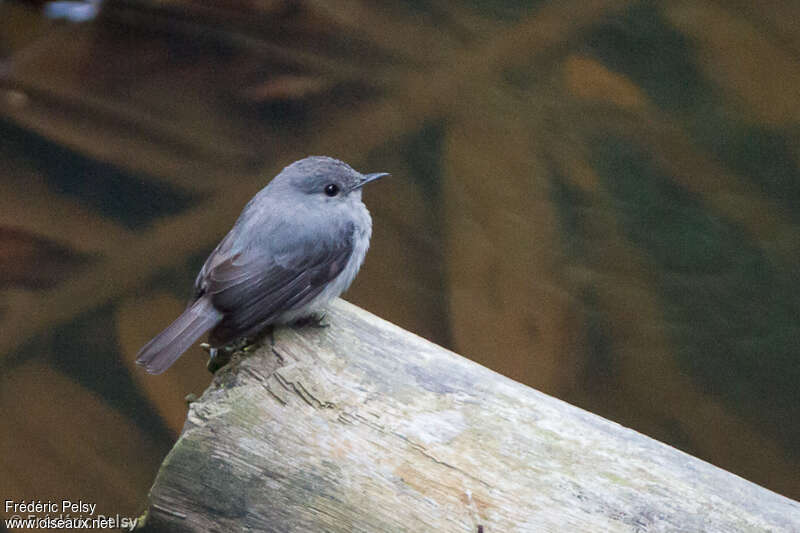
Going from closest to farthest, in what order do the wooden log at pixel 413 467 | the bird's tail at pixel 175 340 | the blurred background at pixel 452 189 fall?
the wooden log at pixel 413 467 → the bird's tail at pixel 175 340 → the blurred background at pixel 452 189

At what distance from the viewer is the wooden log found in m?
1.84

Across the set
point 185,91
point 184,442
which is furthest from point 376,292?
point 184,442

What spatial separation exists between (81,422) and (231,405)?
185 centimetres

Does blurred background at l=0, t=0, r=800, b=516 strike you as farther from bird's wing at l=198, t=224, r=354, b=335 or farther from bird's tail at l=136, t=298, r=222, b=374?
bird's tail at l=136, t=298, r=222, b=374

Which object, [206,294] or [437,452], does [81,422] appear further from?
[437,452]

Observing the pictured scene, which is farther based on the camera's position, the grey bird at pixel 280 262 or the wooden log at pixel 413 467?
the grey bird at pixel 280 262

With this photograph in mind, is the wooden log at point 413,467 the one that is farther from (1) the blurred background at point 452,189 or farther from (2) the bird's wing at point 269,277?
(1) the blurred background at point 452,189

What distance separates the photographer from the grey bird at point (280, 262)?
2.25m

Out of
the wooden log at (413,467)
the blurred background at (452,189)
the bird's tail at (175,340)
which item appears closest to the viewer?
the wooden log at (413,467)

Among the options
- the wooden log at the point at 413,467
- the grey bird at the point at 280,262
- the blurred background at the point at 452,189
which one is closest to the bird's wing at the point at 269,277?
the grey bird at the point at 280,262

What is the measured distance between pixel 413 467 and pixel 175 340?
77 cm

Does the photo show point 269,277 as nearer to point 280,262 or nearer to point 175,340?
point 280,262

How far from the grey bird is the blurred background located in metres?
1.12

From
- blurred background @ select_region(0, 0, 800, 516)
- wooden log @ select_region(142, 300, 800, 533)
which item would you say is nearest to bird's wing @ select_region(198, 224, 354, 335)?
wooden log @ select_region(142, 300, 800, 533)
